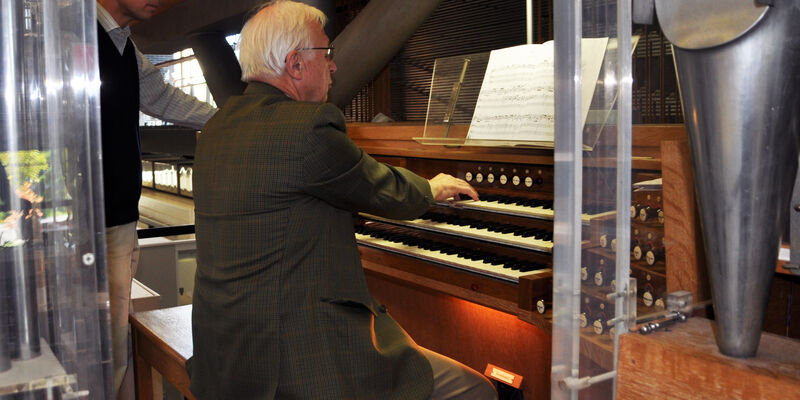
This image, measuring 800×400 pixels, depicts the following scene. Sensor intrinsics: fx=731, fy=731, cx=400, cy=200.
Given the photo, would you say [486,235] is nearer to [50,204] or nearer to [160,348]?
[160,348]

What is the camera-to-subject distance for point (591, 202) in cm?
131

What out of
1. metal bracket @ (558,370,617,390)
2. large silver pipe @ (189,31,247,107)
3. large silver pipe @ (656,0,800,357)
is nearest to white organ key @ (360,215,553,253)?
metal bracket @ (558,370,617,390)

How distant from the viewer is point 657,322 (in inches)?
46.9

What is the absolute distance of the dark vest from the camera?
2.41 m

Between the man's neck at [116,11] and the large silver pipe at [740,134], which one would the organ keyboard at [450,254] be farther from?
the large silver pipe at [740,134]

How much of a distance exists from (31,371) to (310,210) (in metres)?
0.88

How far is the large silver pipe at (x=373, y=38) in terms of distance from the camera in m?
4.72

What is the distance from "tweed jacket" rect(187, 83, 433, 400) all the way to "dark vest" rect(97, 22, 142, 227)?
0.65 meters

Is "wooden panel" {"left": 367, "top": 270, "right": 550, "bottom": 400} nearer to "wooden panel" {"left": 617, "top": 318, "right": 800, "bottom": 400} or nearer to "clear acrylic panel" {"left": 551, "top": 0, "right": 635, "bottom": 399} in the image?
"clear acrylic panel" {"left": 551, "top": 0, "right": 635, "bottom": 399}

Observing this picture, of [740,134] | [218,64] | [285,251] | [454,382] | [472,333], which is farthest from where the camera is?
[218,64]

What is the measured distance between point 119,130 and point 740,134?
205cm

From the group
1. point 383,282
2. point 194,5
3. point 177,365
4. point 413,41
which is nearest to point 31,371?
point 177,365

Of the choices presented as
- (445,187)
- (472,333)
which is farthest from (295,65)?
(472,333)

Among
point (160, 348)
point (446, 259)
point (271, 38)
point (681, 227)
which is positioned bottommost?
point (160, 348)
